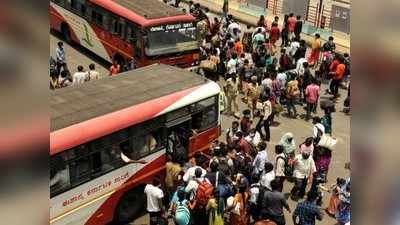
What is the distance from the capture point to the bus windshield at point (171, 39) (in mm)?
15672

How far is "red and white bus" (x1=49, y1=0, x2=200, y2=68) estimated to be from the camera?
15.7m

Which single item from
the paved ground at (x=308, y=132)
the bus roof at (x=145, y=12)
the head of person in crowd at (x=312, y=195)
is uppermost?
the bus roof at (x=145, y=12)

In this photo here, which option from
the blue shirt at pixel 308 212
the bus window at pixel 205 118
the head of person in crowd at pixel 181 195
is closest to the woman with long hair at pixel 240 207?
the head of person in crowd at pixel 181 195

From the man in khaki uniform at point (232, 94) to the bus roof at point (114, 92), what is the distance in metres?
2.33

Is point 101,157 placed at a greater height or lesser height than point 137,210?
greater

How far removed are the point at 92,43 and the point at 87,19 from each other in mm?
747

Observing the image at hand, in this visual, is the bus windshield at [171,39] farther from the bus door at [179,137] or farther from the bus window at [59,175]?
the bus window at [59,175]

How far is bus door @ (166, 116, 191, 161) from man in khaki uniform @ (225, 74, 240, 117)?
316 centimetres

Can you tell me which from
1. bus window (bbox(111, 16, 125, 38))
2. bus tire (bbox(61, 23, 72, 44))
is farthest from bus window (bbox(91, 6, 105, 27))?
bus tire (bbox(61, 23, 72, 44))
